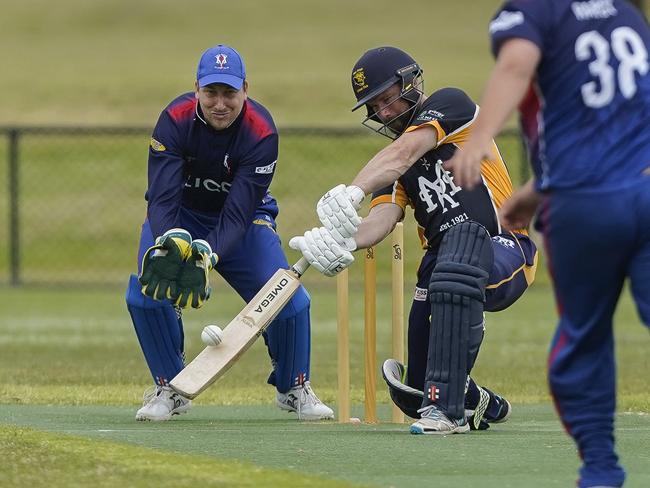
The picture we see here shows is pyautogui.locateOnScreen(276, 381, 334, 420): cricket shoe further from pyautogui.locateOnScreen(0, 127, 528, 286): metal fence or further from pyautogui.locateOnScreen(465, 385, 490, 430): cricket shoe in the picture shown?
pyautogui.locateOnScreen(0, 127, 528, 286): metal fence

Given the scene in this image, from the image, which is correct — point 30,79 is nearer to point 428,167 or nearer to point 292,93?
point 292,93

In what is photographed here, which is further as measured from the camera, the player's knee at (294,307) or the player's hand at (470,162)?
the player's knee at (294,307)

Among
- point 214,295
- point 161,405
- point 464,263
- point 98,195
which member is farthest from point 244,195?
point 98,195

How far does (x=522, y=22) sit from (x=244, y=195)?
2.90 m

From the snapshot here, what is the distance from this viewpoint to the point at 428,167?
6.48 metres

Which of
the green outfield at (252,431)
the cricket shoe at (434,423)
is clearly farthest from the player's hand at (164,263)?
the cricket shoe at (434,423)

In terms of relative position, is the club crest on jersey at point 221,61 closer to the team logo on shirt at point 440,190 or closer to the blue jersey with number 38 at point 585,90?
the team logo on shirt at point 440,190

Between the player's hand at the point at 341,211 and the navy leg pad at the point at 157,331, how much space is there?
1.13 metres

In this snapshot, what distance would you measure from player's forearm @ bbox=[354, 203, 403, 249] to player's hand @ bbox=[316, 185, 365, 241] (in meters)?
0.18

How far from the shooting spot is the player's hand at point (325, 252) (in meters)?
6.20

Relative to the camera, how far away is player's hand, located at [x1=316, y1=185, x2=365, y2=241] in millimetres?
6082

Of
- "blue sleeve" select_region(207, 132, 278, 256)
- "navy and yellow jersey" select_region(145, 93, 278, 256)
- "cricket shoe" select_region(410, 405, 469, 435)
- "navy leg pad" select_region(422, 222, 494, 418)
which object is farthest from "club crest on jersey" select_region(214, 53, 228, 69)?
"cricket shoe" select_region(410, 405, 469, 435)

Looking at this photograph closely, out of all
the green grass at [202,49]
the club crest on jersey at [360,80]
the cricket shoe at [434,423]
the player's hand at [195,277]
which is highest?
the green grass at [202,49]

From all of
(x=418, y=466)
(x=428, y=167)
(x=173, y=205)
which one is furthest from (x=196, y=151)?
(x=418, y=466)
